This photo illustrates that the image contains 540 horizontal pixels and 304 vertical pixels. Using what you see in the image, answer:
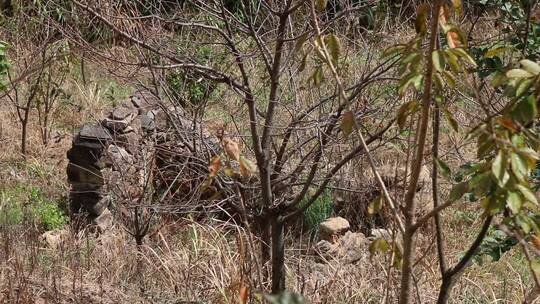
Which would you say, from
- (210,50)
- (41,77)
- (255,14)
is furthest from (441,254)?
(41,77)

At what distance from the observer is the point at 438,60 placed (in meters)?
2.05

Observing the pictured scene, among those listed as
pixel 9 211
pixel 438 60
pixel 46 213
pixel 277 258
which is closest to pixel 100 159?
pixel 46 213

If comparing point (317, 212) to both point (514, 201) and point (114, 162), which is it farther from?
point (514, 201)

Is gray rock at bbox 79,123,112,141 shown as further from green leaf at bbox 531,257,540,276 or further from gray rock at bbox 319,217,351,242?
green leaf at bbox 531,257,540,276

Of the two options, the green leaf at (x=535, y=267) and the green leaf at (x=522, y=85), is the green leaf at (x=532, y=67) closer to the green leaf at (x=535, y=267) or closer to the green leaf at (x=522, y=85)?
the green leaf at (x=522, y=85)

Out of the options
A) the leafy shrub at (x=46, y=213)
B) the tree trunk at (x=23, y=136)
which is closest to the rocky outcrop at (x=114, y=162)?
the leafy shrub at (x=46, y=213)

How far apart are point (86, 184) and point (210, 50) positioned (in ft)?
5.95

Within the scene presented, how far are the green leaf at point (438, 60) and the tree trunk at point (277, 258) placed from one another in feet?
6.74

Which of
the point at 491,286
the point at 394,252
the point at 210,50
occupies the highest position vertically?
the point at 210,50

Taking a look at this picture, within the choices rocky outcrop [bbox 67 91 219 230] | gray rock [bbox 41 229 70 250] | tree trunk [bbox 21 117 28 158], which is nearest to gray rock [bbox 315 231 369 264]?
rocky outcrop [bbox 67 91 219 230]

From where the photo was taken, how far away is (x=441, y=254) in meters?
2.97

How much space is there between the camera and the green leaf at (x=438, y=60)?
2033 mm

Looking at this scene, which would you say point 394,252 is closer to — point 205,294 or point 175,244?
point 205,294

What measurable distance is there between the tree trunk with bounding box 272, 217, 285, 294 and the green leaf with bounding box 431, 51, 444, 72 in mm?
2053
